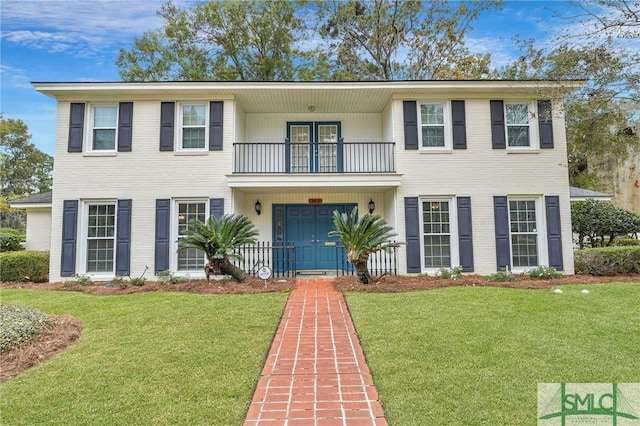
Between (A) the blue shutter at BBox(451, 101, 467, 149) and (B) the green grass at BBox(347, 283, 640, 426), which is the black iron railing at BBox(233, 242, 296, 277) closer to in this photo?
(B) the green grass at BBox(347, 283, 640, 426)

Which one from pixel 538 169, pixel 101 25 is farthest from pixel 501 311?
pixel 101 25

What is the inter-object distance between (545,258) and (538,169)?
270 cm

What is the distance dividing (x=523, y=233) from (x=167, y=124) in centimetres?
1131

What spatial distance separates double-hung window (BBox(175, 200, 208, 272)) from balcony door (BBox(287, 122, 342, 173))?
3280 mm

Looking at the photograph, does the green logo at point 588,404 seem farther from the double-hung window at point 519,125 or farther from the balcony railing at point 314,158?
the double-hung window at point 519,125

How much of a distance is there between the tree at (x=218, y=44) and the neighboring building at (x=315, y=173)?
32.6ft

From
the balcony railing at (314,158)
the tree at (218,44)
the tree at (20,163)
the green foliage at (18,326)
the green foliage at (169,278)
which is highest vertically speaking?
the tree at (218,44)

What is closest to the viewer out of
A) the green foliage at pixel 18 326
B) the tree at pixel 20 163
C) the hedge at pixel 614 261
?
the green foliage at pixel 18 326

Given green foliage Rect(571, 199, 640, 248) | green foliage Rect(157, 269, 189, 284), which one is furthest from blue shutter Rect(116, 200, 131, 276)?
green foliage Rect(571, 199, 640, 248)

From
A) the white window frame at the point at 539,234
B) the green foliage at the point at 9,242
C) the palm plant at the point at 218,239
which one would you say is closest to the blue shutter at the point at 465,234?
the white window frame at the point at 539,234

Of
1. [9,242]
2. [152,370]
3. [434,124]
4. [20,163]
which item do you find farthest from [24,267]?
[20,163]

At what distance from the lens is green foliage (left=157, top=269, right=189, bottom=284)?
9.80 meters

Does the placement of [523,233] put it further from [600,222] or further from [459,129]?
[600,222]

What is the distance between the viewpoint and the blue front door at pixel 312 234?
12000mm
